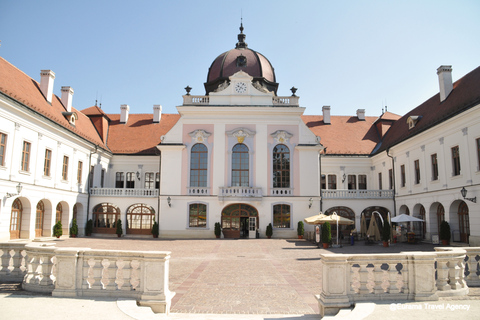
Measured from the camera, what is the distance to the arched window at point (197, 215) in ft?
105

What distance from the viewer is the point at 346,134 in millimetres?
39781

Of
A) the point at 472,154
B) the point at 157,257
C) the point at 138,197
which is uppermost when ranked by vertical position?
the point at 472,154

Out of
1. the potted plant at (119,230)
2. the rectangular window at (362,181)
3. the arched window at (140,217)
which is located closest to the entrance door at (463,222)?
the rectangular window at (362,181)

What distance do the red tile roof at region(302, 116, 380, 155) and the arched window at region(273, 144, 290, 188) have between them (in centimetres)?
616

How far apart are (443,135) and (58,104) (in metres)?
28.2

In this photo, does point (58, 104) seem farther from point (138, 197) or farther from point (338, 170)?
point (338, 170)

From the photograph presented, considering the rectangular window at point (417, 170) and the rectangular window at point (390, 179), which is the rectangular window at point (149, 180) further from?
the rectangular window at point (417, 170)

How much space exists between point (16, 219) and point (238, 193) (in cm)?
1577

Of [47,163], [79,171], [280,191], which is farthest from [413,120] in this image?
[47,163]

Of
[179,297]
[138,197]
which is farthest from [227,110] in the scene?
[179,297]

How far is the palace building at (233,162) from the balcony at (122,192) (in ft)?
0.28

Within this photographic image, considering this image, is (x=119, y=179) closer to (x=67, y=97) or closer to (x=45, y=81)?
(x=67, y=97)

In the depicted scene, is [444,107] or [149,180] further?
[149,180]

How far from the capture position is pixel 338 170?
37438 millimetres
